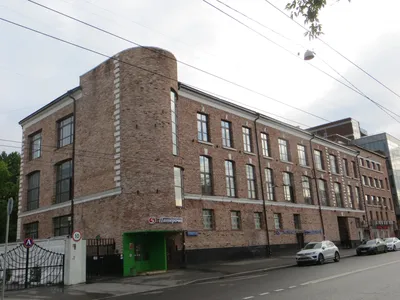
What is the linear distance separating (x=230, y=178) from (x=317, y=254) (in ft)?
33.2

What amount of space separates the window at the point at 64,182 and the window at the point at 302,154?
2338 cm

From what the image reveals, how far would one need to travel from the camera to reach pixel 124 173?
2270 cm

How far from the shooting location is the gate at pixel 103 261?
20.4 metres

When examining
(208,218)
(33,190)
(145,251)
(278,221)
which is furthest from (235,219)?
(33,190)

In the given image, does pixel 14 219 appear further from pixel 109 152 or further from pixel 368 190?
pixel 368 190

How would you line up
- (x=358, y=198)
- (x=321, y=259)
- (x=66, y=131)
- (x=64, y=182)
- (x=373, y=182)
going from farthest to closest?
(x=373, y=182) < (x=358, y=198) < (x=66, y=131) < (x=64, y=182) < (x=321, y=259)

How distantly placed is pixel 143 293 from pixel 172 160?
10.7 m

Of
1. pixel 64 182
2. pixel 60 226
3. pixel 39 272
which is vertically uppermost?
pixel 64 182

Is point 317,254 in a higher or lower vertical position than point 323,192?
lower

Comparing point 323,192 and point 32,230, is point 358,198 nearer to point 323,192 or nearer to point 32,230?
point 323,192

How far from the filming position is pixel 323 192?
138ft

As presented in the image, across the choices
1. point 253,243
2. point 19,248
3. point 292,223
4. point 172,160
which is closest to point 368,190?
point 292,223

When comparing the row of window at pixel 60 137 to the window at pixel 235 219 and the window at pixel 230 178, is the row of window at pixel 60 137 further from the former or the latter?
the window at pixel 235 219

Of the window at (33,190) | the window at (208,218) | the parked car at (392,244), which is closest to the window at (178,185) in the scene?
the window at (208,218)
